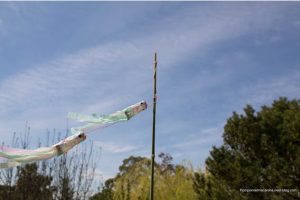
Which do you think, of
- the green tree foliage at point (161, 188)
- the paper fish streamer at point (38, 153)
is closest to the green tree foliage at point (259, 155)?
the green tree foliage at point (161, 188)

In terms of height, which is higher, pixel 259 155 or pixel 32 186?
pixel 259 155

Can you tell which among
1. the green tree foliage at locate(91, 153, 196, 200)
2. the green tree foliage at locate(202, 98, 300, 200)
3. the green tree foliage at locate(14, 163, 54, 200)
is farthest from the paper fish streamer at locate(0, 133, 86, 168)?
the green tree foliage at locate(91, 153, 196, 200)

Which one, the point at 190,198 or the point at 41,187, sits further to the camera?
the point at 190,198

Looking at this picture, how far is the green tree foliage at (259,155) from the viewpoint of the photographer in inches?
416

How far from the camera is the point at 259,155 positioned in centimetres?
1138

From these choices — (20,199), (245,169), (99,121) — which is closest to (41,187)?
(20,199)

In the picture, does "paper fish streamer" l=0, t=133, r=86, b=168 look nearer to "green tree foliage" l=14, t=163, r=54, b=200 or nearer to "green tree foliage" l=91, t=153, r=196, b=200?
"green tree foliage" l=14, t=163, r=54, b=200

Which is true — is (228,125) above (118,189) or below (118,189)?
above

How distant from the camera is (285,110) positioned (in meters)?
11.7

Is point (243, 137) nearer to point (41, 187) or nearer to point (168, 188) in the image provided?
point (168, 188)

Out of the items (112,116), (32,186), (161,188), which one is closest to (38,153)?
(112,116)

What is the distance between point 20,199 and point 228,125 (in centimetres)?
581

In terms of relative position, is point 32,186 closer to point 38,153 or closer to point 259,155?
point 259,155

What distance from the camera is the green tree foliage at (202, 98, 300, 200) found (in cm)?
1055
